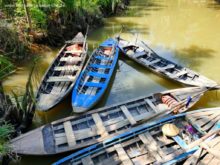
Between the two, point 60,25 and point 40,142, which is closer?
point 40,142

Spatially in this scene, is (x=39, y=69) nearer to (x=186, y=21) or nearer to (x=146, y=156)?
(x=146, y=156)

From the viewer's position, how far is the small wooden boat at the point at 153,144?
17.6ft

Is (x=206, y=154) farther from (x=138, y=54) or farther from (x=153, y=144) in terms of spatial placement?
(x=138, y=54)

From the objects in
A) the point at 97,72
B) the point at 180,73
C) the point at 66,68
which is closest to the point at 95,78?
the point at 97,72

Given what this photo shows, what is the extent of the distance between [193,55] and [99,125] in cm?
651

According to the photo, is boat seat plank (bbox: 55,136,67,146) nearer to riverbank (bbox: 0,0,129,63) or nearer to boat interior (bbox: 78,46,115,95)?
boat interior (bbox: 78,46,115,95)

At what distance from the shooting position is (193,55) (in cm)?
1102

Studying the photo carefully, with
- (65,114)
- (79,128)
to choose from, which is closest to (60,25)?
(65,114)

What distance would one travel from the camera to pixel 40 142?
5.73m

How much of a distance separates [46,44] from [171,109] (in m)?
6.84

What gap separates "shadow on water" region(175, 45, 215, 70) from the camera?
10.3 m

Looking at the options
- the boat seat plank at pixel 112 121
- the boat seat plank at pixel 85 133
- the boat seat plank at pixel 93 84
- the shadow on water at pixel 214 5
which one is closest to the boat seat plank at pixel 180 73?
the boat seat plank at pixel 93 84

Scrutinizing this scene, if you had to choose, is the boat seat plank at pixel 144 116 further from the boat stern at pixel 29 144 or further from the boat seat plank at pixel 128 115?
the boat stern at pixel 29 144

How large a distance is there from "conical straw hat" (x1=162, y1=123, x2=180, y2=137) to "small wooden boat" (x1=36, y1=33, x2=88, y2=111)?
9.67ft
